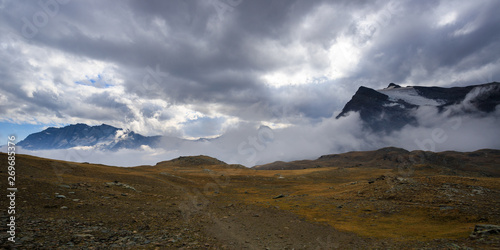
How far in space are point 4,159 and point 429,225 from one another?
4184 cm

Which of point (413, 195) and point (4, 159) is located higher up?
point (4, 159)

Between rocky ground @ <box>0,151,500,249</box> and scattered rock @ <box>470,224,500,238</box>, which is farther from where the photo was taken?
scattered rock @ <box>470,224,500,238</box>

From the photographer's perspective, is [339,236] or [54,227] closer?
[54,227]

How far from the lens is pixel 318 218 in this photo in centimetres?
1858

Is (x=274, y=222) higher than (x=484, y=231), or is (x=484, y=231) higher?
(x=484, y=231)

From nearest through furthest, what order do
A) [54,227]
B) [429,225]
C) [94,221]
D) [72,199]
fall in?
Result: [54,227] < [94,221] < [429,225] < [72,199]

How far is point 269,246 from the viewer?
11.3m

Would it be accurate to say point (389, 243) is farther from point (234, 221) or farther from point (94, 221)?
point (94, 221)

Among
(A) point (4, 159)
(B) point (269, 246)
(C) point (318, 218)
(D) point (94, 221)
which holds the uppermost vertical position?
(A) point (4, 159)

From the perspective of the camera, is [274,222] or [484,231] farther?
[274,222]

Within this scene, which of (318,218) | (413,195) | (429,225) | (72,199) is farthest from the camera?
(413,195)

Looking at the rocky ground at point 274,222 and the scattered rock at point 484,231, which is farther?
the scattered rock at point 484,231

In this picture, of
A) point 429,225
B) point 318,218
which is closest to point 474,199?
point 429,225

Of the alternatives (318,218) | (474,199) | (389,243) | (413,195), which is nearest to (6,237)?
(389,243)
